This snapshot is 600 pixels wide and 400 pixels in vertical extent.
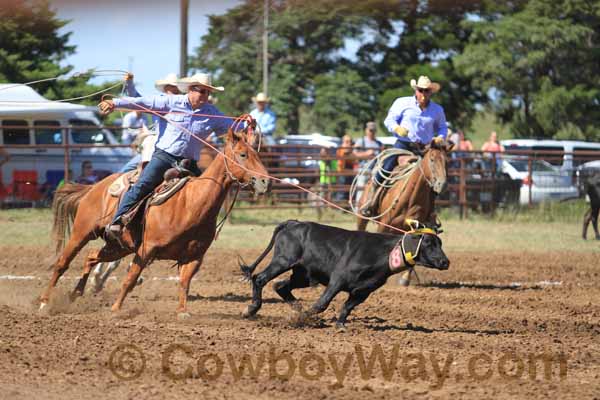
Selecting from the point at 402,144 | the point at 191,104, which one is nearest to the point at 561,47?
the point at 402,144

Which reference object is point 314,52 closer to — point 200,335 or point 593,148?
point 593,148

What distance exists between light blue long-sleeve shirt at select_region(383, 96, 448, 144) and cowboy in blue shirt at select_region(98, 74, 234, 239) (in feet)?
10.6

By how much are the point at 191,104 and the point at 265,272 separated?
65.3 inches

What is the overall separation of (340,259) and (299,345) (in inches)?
41.3

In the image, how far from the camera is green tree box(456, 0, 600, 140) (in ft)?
111

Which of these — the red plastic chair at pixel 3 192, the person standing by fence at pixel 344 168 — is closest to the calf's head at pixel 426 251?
the red plastic chair at pixel 3 192

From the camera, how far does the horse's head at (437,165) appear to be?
10.4 m

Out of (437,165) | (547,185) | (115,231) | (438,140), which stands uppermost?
(438,140)

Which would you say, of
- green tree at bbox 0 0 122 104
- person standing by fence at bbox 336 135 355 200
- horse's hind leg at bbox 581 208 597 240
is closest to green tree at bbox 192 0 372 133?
green tree at bbox 0 0 122 104

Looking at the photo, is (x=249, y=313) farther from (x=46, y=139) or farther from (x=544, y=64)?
(x=544, y=64)

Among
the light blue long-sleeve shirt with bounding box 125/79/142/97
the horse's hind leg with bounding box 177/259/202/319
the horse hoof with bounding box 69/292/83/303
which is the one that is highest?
the light blue long-sleeve shirt with bounding box 125/79/142/97

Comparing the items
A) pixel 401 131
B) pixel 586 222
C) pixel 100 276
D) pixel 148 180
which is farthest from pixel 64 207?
pixel 586 222

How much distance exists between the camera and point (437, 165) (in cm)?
1045

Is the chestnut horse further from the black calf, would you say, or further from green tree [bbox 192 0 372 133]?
green tree [bbox 192 0 372 133]
